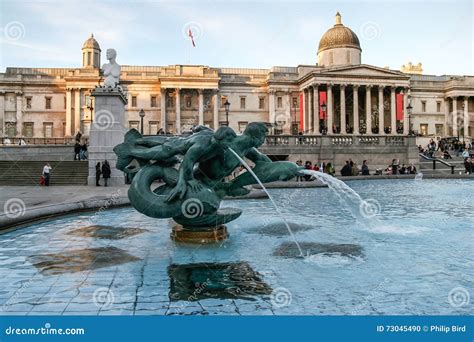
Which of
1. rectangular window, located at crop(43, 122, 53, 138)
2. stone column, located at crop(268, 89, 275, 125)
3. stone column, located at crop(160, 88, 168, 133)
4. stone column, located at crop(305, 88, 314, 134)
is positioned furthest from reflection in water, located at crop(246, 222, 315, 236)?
rectangular window, located at crop(43, 122, 53, 138)

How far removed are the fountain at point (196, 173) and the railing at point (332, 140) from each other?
28.3 meters

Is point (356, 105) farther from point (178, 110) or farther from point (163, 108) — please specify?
point (163, 108)

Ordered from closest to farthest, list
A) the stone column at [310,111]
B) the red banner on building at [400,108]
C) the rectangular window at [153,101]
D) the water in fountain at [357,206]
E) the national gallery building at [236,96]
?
the water in fountain at [357,206] → the national gallery building at [236,96] → the stone column at [310,111] → the red banner on building at [400,108] → the rectangular window at [153,101]

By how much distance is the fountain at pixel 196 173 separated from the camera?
7363 mm

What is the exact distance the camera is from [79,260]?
652cm

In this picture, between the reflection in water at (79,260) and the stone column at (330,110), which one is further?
the stone column at (330,110)

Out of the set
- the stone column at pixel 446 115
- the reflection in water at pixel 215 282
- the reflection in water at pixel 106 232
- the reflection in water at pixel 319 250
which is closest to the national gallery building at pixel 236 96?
the stone column at pixel 446 115

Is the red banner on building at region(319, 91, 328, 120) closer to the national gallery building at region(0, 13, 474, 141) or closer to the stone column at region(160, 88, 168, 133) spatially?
the national gallery building at region(0, 13, 474, 141)

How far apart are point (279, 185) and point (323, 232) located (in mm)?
11180

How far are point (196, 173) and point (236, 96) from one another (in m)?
62.3

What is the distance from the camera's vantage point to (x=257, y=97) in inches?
2766

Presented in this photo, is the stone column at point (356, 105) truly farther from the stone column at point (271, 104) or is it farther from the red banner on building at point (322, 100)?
the stone column at point (271, 104)

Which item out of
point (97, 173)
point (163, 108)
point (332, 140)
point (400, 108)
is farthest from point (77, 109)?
point (400, 108)

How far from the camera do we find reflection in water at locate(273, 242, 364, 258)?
682 centimetres
